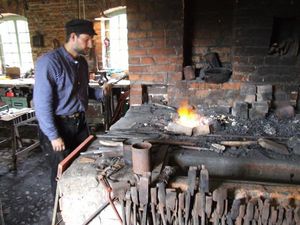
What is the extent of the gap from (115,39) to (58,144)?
5411 mm

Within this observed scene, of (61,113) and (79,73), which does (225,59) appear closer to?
(79,73)

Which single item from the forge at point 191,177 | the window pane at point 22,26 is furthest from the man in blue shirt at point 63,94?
the window pane at point 22,26

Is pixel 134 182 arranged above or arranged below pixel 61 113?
below

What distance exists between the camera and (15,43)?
857cm

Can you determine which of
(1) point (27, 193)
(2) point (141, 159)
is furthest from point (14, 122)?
(2) point (141, 159)

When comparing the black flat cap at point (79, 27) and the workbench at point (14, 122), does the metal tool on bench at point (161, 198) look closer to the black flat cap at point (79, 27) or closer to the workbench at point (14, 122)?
the black flat cap at point (79, 27)

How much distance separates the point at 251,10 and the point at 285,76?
87cm

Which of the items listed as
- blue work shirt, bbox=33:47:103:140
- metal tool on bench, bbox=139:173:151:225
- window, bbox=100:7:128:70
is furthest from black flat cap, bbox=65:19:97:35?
window, bbox=100:7:128:70

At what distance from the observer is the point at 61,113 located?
2.79 meters

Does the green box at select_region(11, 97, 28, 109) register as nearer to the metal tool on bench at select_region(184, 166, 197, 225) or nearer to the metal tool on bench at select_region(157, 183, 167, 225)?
the metal tool on bench at select_region(157, 183, 167, 225)

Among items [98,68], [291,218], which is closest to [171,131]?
[291,218]

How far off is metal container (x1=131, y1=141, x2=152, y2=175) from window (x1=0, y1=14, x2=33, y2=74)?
24.8ft

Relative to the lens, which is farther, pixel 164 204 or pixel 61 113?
pixel 61 113

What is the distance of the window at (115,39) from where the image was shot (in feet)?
24.0
